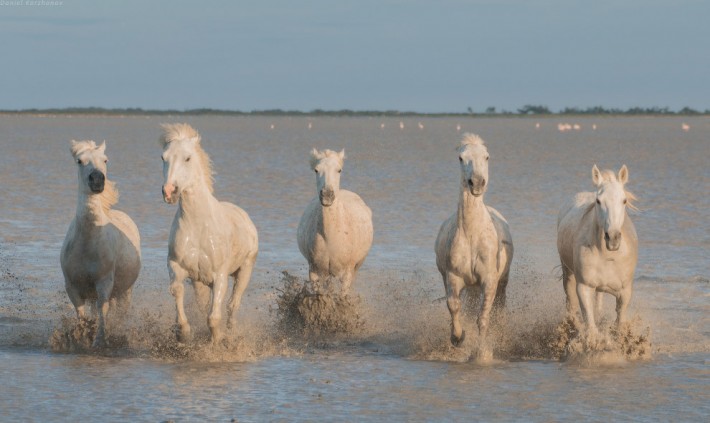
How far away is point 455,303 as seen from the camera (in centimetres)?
1119

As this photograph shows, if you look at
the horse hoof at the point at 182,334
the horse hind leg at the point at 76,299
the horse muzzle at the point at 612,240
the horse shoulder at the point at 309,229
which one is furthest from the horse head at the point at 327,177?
the horse muzzle at the point at 612,240

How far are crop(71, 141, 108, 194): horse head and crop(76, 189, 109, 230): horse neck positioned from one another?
8 cm

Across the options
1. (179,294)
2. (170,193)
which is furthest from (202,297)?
(170,193)

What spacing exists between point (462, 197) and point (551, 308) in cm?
268

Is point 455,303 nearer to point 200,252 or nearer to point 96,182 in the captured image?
point 200,252

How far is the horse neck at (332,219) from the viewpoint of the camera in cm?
1307

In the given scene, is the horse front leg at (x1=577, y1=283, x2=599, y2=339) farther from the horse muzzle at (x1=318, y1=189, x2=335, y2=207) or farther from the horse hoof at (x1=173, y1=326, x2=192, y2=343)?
the horse hoof at (x1=173, y1=326, x2=192, y2=343)

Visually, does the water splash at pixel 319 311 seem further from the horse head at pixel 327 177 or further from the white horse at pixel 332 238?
the horse head at pixel 327 177

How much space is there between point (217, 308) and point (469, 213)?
7.91 ft

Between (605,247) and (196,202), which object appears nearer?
(605,247)

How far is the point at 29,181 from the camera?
3453 cm

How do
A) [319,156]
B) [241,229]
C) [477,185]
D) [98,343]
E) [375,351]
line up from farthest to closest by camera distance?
[319,156] → [241,229] → [375,351] → [98,343] → [477,185]

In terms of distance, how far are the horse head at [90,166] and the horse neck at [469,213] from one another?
328cm

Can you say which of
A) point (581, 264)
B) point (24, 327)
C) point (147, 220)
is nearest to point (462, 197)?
point (581, 264)
